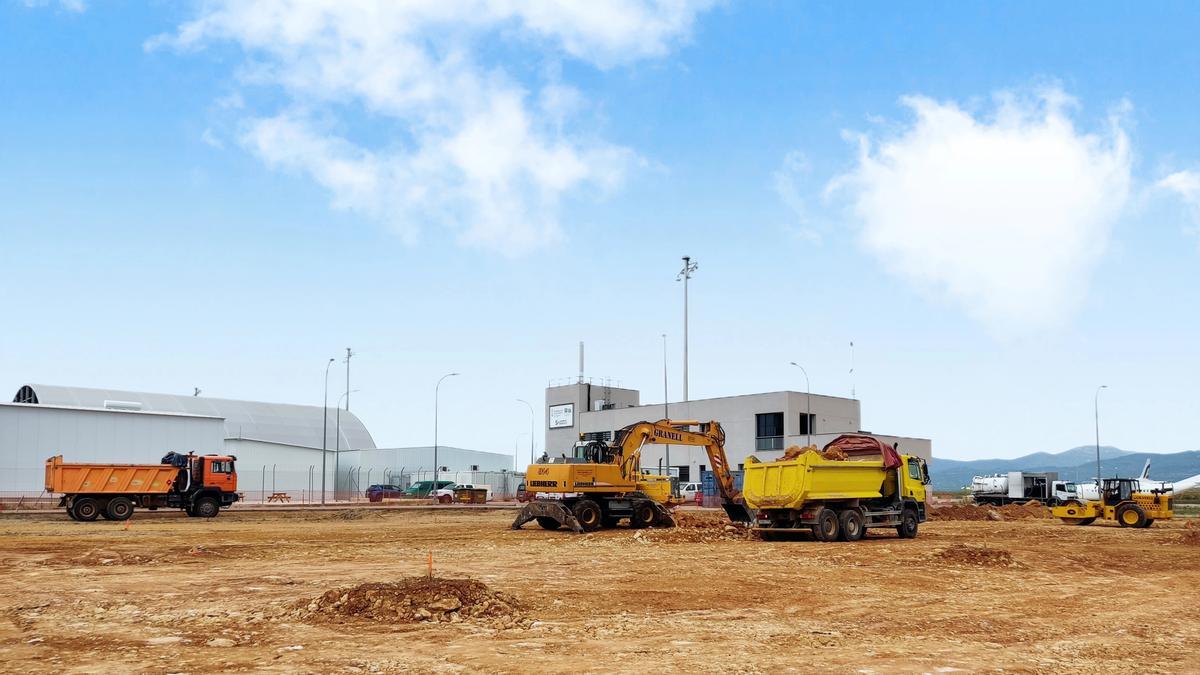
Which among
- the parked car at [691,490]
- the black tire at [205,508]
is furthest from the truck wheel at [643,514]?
the parked car at [691,490]

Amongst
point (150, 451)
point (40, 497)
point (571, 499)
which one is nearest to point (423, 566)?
point (571, 499)

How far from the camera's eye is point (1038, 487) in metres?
65.9

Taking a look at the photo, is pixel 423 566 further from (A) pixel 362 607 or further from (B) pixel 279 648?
(B) pixel 279 648

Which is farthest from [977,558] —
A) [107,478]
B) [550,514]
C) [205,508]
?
[107,478]

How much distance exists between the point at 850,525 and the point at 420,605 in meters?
17.1

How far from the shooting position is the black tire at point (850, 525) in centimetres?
2738

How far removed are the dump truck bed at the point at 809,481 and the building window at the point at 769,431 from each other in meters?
48.1

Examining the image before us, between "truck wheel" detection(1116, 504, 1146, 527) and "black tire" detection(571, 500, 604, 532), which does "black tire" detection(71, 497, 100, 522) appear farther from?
"truck wheel" detection(1116, 504, 1146, 527)

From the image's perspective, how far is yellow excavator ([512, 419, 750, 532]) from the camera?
3112 centimetres

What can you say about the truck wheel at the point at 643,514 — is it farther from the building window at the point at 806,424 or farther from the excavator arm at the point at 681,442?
the building window at the point at 806,424

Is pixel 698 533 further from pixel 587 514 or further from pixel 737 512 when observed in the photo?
pixel 737 512

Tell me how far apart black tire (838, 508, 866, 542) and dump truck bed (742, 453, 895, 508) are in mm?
437

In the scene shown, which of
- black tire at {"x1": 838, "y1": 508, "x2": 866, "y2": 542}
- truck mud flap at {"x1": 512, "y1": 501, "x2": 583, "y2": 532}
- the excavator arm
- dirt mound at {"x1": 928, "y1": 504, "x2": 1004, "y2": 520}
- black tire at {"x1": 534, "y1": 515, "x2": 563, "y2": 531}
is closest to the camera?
black tire at {"x1": 838, "y1": 508, "x2": 866, "y2": 542}

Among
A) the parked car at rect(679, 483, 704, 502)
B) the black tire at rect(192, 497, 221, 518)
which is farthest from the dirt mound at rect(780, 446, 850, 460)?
the parked car at rect(679, 483, 704, 502)
